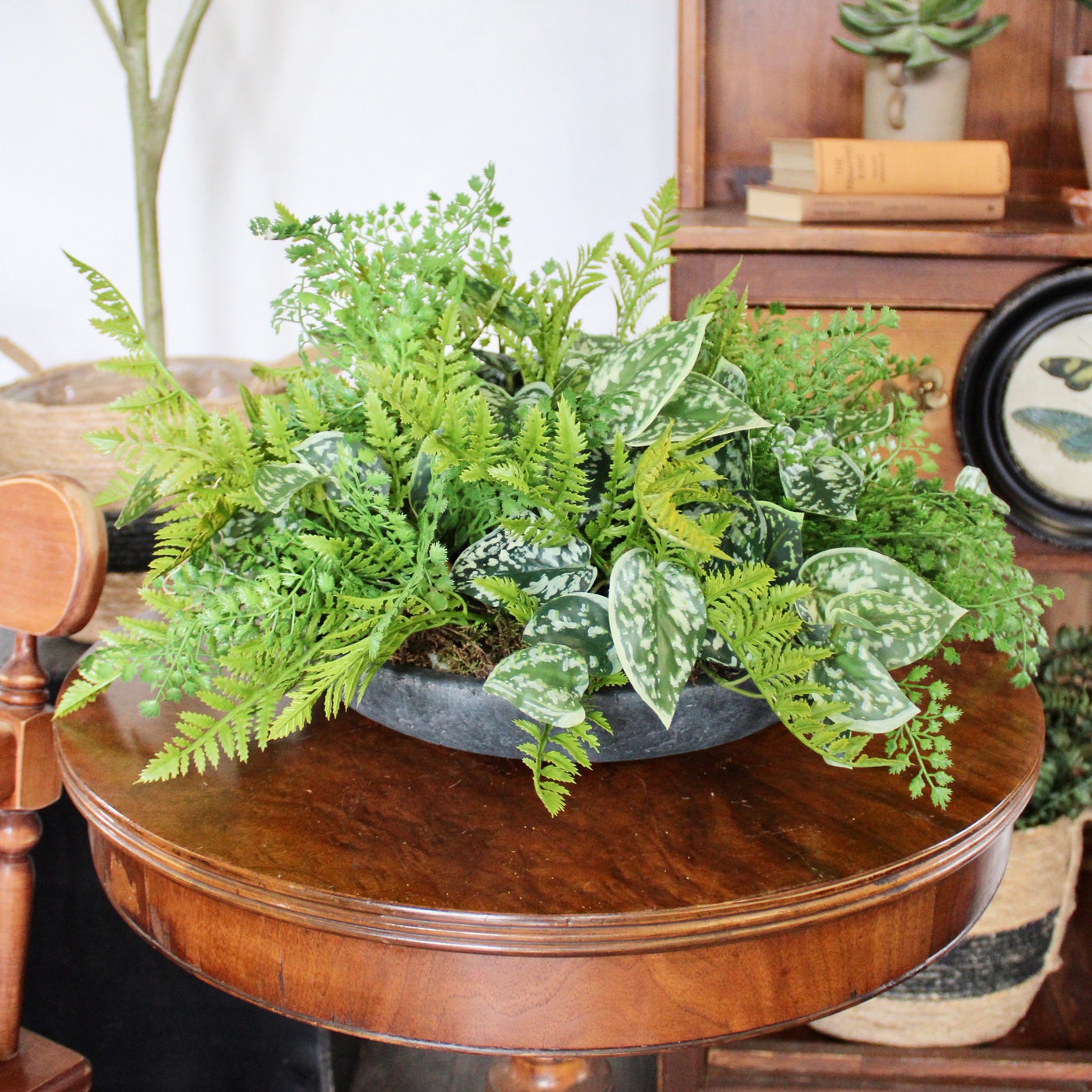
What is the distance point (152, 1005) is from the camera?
1109 millimetres

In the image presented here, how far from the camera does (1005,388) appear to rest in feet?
4.05

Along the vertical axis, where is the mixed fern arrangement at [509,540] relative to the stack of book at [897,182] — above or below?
below

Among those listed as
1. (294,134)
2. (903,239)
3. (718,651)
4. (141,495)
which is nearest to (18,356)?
(294,134)

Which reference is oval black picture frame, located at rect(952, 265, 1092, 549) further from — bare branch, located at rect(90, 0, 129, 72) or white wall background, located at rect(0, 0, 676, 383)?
bare branch, located at rect(90, 0, 129, 72)

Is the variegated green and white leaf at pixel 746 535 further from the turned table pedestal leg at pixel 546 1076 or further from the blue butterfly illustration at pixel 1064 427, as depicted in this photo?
the blue butterfly illustration at pixel 1064 427

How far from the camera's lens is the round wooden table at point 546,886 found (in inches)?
19.0

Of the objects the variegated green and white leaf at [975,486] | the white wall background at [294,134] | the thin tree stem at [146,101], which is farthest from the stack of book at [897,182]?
the thin tree stem at [146,101]

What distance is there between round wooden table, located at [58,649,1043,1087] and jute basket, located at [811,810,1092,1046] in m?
0.73

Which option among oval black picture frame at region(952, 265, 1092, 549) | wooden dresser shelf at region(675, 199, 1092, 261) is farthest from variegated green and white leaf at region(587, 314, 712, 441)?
oval black picture frame at region(952, 265, 1092, 549)

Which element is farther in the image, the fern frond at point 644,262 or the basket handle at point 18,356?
the basket handle at point 18,356

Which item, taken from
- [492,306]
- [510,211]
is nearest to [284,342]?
[510,211]

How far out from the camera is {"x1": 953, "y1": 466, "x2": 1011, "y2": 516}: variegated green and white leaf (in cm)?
70

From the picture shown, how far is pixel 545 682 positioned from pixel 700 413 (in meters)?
0.17

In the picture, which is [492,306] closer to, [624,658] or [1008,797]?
[624,658]
